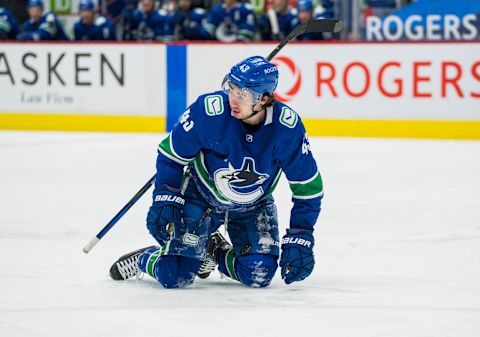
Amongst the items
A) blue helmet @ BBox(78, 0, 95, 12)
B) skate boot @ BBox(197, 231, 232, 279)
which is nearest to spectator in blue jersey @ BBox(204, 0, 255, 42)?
blue helmet @ BBox(78, 0, 95, 12)

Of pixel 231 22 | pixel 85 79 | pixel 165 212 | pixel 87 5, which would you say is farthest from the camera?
pixel 87 5

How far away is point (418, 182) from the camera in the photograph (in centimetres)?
796

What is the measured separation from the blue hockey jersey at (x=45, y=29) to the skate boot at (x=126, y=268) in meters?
9.65

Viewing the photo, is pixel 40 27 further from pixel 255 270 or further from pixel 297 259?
pixel 297 259

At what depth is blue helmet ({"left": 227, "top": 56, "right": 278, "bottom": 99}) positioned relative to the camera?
3955 mm

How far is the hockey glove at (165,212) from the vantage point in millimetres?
4055

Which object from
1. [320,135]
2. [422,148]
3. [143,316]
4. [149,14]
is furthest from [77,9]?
[143,316]

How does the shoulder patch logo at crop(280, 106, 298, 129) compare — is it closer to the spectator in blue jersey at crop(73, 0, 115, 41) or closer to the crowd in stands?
the crowd in stands

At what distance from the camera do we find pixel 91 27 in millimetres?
13758

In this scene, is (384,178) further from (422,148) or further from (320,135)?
(320,135)

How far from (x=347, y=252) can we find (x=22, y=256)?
1.45 meters

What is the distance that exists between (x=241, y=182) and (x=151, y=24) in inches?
402

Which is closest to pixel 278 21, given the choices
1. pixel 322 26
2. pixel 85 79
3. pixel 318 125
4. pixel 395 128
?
pixel 318 125

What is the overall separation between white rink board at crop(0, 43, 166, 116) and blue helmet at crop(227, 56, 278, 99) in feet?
26.3
